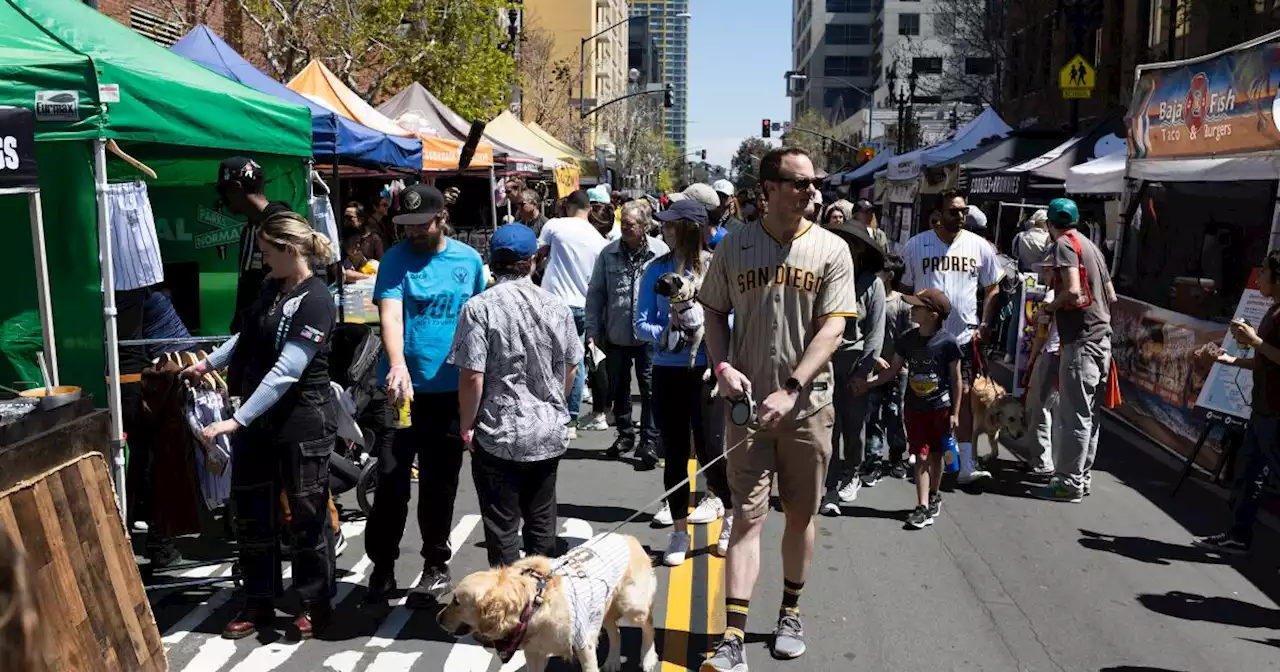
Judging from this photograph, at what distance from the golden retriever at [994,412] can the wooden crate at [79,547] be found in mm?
6042

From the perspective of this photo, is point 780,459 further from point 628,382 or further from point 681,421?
point 628,382

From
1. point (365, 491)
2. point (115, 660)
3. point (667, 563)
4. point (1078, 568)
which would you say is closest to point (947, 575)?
point (1078, 568)

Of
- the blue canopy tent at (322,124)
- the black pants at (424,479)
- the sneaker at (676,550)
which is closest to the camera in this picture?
the black pants at (424,479)

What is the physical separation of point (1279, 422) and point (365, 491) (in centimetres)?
540

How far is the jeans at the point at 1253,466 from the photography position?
6.54m

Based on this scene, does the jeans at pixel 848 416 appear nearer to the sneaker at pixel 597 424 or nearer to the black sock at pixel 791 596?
the black sock at pixel 791 596

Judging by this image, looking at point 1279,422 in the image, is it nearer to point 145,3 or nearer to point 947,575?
point 947,575

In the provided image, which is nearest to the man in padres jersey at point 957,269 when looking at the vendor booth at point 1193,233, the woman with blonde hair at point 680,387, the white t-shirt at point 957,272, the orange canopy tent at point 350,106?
the white t-shirt at point 957,272

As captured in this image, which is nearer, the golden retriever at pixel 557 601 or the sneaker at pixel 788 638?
the golden retriever at pixel 557 601

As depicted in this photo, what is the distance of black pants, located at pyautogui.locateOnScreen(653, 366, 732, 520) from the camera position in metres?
6.32

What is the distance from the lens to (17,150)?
14.4ft

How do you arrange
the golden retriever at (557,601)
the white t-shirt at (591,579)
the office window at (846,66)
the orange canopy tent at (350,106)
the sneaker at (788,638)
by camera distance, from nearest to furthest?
the golden retriever at (557,601), the white t-shirt at (591,579), the sneaker at (788,638), the orange canopy tent at (350,106), the office window at (846,66)

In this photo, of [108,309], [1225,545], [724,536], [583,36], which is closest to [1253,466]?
[1225,545]

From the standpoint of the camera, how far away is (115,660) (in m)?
4.02
